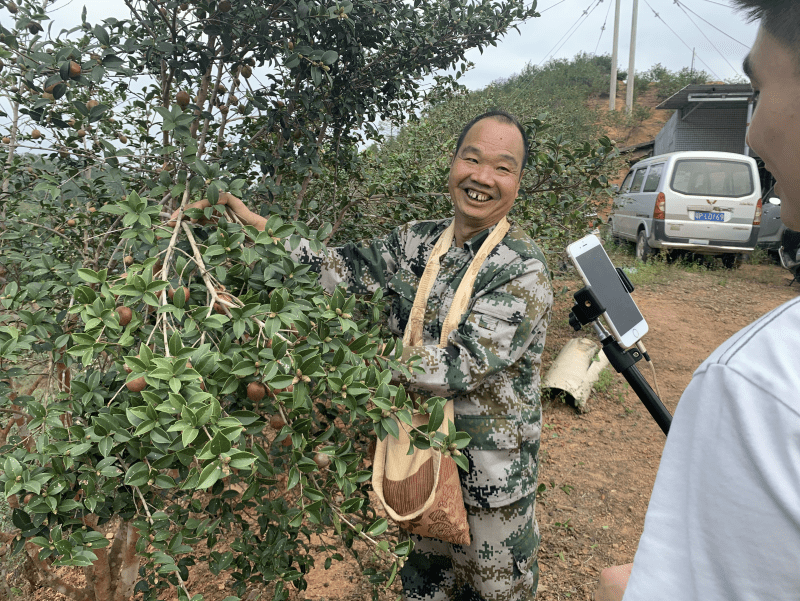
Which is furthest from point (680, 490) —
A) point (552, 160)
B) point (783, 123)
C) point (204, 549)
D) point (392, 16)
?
point (204, 549)

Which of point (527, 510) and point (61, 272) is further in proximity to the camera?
point (527, 510)

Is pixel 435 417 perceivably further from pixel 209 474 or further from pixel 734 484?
pixel 734 484

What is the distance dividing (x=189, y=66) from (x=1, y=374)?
1114 mm

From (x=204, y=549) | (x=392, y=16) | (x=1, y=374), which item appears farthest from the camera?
(x=204, y=549)

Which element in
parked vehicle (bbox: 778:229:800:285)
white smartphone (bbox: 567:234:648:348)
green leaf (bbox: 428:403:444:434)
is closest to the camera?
green leaf (bbox: 428:403:444:434)

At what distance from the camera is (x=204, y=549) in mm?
3184

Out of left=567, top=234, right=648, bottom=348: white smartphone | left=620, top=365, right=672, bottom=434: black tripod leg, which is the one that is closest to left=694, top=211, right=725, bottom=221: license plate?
left=567, top=234, right=648, bottom=348: white smartphone

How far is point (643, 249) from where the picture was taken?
9.50m

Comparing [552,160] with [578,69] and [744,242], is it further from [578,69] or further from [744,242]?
[578,69]

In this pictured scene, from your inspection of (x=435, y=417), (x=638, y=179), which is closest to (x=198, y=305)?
(x=435, y=417)

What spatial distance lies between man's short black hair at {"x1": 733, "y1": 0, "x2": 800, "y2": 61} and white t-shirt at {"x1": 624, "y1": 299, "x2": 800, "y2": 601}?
0.96 ft

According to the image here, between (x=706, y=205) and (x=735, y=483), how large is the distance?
9.45 m

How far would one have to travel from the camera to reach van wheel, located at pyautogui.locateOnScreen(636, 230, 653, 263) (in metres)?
9.34

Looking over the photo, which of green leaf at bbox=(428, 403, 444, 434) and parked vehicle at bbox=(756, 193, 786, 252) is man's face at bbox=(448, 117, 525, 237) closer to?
green leaf at bbox=(428, 403, 444, 434)
